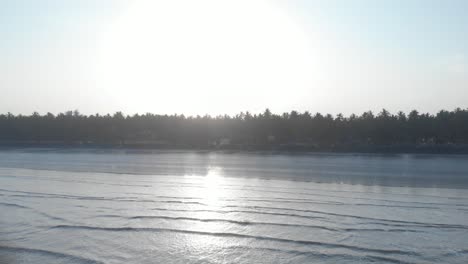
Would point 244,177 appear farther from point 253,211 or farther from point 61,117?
point 61,117

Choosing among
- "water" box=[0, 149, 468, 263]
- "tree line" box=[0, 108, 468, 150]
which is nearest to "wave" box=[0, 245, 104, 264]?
"water" box=[0, 149, 468, 263]

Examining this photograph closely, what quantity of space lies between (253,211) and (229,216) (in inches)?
39.2

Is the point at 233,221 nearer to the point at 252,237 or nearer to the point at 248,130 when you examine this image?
the point at 252,237

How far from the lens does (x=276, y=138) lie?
211 feet

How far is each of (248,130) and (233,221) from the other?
52887 mm

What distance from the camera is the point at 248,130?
65312mm

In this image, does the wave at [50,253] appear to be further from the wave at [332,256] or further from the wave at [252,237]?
the wave at [332,256]

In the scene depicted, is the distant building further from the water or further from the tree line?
the water

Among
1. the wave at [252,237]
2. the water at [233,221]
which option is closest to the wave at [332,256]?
the water at [233,221]

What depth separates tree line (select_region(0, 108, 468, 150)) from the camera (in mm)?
57844

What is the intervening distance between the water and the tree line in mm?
37300

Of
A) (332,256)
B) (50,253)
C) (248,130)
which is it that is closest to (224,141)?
(248,130)

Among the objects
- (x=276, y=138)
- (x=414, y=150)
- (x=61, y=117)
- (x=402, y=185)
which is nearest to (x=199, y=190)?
(x=402, y=185)

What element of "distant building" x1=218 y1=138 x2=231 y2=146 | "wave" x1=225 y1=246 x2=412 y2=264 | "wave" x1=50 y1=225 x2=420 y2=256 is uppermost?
"distant building" x1=218 y1=138 x2=231 y2=146
